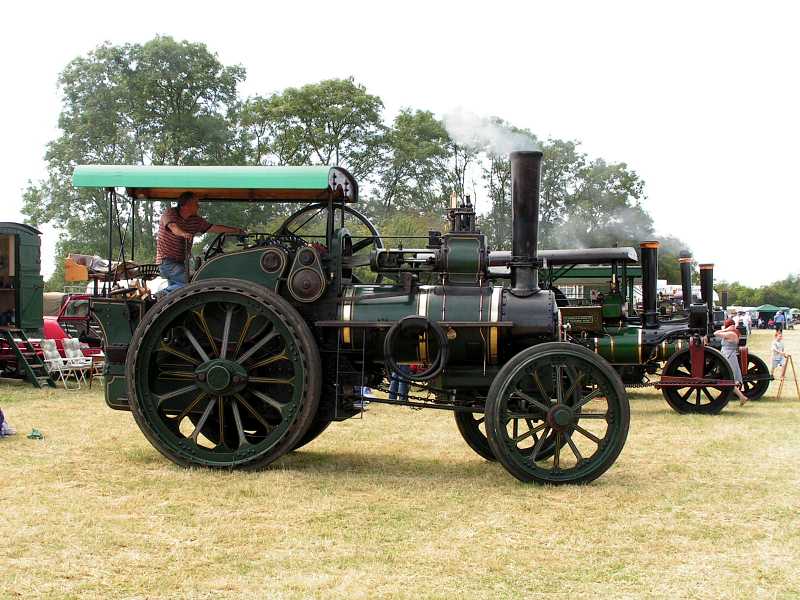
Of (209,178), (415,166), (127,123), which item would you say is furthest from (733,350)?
(127,123)

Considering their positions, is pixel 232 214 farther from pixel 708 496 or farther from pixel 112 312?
pixel 708 496

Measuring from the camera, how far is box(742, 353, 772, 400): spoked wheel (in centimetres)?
1477

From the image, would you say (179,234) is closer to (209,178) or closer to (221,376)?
(209,178)

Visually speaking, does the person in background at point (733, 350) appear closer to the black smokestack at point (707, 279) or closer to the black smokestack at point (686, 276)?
the black smokestack at point (707, 279)

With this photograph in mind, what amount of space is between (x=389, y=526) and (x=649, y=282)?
9647 mm

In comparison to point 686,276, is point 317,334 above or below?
below

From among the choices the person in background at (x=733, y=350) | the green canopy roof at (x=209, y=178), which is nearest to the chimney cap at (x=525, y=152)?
the green canopy roof at (x=209, y=178)

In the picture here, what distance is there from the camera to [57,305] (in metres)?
26.0

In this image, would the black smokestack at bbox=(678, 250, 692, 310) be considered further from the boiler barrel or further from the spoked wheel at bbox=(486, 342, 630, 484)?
the spoked wheel at bbox=(486, 342, 630, 484)

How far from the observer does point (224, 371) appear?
7379 millimetres

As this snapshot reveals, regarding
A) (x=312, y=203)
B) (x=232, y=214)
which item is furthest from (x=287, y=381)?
(x=232, y=214)

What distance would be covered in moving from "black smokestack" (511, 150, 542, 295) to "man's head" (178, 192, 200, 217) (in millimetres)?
2766

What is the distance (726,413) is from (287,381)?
813cm

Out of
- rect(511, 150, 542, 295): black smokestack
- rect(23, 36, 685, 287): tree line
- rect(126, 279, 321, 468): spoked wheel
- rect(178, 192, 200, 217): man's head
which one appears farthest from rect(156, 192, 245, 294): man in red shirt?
rect(23, 36, 685, 287): tree line
